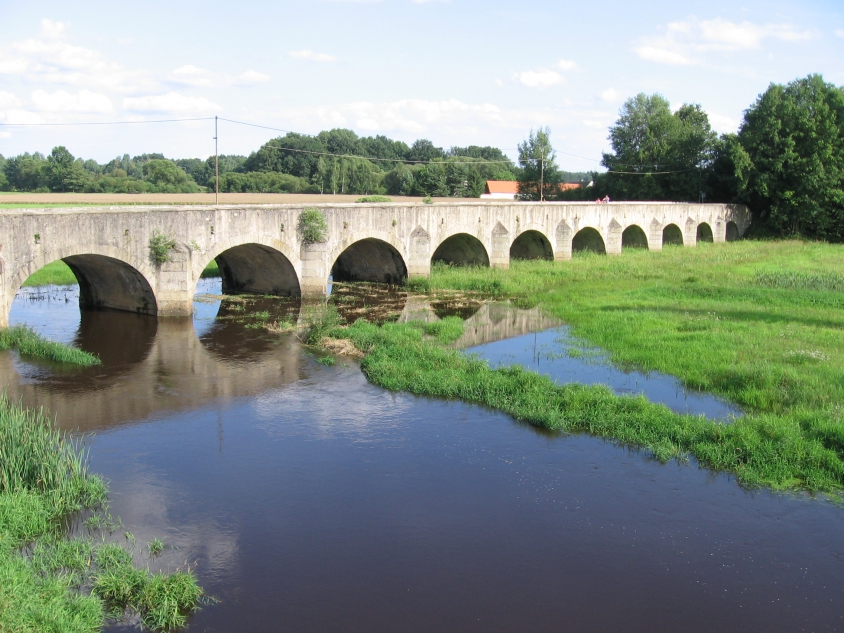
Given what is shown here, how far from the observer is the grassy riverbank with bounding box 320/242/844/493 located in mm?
13938

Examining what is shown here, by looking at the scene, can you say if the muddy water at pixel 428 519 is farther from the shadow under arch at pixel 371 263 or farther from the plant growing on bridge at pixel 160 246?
the shadow under arch at pixel 371 263

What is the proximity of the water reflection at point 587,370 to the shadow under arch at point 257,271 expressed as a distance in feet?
31.6

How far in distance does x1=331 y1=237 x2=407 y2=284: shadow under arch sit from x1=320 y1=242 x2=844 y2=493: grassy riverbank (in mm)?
1710

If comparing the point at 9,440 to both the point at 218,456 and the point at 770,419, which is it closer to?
the point at 218,456

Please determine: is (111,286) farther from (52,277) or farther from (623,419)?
(623,419)

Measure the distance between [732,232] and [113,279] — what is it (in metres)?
46.2

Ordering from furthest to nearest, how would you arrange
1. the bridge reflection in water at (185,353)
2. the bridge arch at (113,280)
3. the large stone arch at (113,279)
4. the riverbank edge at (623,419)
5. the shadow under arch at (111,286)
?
the shadow under arch at (111,286), the bridge arch at (113,280), the large stone arch at (113,279), the bridge reflection in water at (185,353), the riverbank edge at (623,419)

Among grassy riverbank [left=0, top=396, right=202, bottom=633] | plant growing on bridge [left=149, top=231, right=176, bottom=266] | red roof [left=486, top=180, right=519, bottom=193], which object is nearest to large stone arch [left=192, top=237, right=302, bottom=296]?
plant growing on bridge [left=149, top=231, right=176, bottom=266]

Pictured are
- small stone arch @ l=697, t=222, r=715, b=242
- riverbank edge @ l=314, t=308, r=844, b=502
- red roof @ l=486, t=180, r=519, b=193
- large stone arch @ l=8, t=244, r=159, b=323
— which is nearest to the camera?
riverbank edge @ l=314, t=308, r=844, b=502

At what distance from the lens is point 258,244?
27125mm

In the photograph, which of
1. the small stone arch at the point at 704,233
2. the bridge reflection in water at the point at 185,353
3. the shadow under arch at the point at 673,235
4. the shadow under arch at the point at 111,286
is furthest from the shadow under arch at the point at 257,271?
the small stone arch at the point at 704,233

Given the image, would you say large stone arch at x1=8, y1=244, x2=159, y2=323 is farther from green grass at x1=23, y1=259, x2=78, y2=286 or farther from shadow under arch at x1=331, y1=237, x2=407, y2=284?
shadow under arch at x1=331, y1=237, x2=407, y2=284

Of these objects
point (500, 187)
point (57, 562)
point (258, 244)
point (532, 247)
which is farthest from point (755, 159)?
point (57, 562)

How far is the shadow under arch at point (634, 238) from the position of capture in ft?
167
